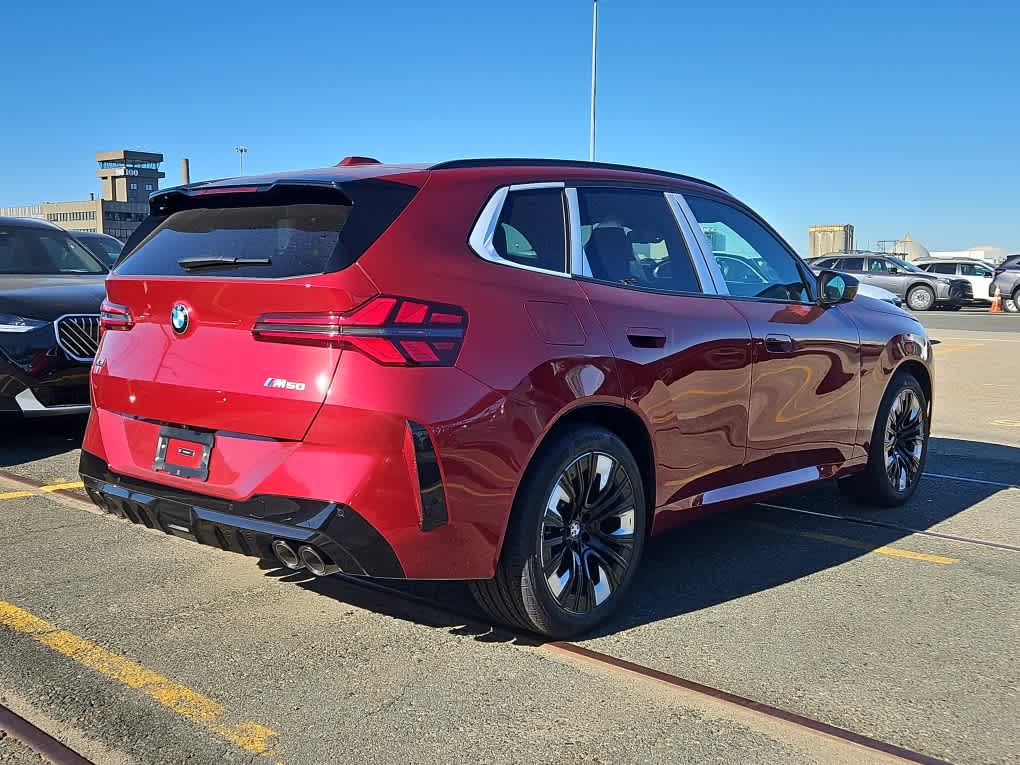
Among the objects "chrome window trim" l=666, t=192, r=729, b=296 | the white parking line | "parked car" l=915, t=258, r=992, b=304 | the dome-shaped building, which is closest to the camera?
"chrome window trim" l=666, t=192, r=729, b=296

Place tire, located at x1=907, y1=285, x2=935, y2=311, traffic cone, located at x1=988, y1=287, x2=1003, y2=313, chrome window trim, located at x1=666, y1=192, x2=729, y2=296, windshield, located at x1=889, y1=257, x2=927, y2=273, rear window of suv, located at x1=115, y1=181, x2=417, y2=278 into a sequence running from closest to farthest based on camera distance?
rear window of suv, located at x1=115, y1=181, x2=417, y2=278
chrome window trim, located at x1=666, y1=192, x2=729, y2=296
tire, located at x1=907, y1=285, x2=935, y2=311
windshield, located at x1=889, y1=257, x2=927, y2=273
traffic cone, located at x1=988, y1=287, x2=1003, y2=313

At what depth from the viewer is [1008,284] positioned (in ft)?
→ 106

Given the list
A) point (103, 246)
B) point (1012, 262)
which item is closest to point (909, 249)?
point (1012, 262)

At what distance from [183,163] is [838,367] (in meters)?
41.5

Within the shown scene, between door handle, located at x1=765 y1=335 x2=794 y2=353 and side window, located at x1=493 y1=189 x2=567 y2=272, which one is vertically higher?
side window, located at x1=493 y1=189 x2=567 y2=272

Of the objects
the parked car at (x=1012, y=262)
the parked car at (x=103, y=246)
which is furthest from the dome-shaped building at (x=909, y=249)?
the parked car at (x=103, y=246)

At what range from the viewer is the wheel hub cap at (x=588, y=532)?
367 centimetres

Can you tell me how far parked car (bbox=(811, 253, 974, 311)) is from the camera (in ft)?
102

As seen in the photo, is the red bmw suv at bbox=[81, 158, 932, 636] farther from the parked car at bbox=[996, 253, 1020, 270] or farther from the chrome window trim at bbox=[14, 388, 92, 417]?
the parked car at bbox=[996, 253, 1020, 270]

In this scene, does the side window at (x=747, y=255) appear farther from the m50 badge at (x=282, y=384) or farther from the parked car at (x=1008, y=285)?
the parked car at (x=1008, y=285)

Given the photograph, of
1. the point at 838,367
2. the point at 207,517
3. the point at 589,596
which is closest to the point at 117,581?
the point at 207,517

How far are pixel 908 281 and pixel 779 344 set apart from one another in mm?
28970

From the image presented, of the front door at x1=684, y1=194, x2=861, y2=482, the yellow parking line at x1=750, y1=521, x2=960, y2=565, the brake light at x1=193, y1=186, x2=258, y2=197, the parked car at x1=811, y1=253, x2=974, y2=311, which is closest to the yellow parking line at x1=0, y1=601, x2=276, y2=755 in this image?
the brake light at x1=193, y1=186, x2=258, y2=197

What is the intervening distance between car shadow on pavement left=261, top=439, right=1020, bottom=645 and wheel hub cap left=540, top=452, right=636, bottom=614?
8.0 inches
